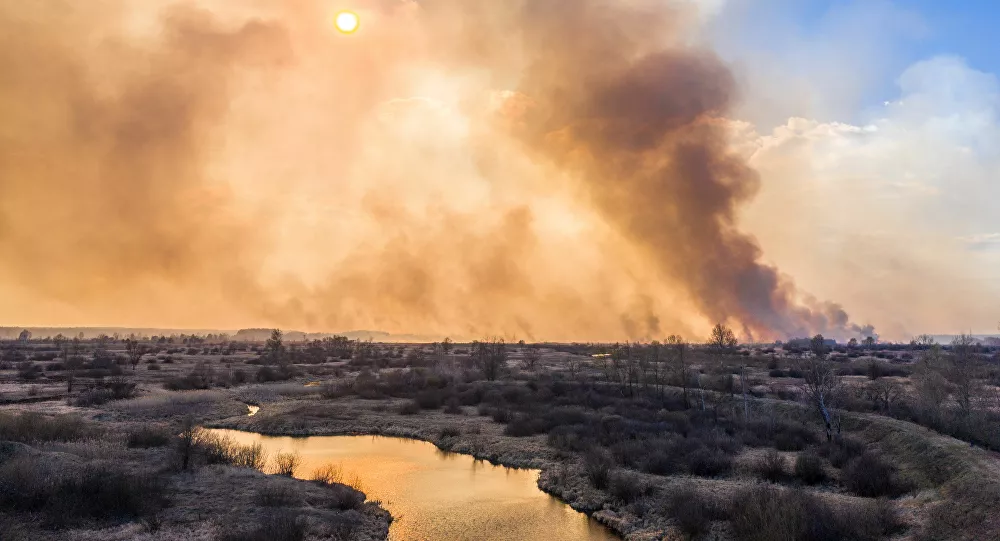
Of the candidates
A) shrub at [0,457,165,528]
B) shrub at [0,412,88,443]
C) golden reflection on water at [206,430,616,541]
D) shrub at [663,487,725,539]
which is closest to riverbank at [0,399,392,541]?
shrub at [0,457,165,528]

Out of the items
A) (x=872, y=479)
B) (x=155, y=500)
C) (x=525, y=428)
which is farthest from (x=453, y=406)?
(x=872, y=479)

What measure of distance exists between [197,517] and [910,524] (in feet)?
94.1

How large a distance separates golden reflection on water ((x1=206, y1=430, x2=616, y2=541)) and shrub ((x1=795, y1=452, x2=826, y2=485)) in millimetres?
12767

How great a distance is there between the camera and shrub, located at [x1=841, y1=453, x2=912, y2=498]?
26.6 metres

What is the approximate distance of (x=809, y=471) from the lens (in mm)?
30156

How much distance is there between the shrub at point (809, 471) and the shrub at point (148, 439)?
39053mm

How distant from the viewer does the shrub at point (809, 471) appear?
98.4 ft

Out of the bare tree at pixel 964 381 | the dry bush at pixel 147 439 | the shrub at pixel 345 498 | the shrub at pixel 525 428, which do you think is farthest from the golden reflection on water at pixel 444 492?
the bare tree at pixel 964 381

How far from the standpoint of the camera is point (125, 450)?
3259cm

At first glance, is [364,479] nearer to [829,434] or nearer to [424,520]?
[424,520]

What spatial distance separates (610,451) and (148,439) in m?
30.5

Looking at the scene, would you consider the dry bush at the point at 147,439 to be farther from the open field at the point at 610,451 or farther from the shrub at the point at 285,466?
the shrub at the point at 285,466

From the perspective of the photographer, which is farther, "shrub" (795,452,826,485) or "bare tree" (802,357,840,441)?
Result: "bare tree" (802,357,840,441)

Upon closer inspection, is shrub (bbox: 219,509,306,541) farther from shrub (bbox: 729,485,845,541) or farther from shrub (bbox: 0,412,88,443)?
shrub (bbox: 0,412,88,443)
